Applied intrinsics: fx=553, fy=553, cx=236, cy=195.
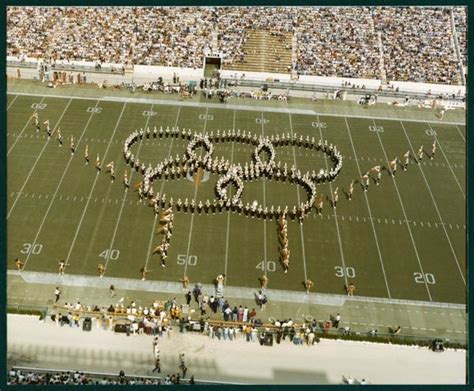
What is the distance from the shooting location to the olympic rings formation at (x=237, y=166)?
1081 inches

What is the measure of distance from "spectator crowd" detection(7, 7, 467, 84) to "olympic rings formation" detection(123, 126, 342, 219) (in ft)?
37.8

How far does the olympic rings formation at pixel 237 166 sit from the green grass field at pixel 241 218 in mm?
508

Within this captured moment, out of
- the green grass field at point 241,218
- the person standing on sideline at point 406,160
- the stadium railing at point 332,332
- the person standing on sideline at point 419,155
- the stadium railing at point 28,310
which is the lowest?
the stadium railing at point 332,332

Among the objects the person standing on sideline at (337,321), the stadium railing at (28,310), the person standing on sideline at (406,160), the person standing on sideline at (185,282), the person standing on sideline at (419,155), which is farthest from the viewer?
the person standing on sideline at (419,155)

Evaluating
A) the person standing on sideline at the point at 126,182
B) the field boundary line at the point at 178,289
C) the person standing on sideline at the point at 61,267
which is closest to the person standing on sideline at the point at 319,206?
the field boundary line at the point at 178,289

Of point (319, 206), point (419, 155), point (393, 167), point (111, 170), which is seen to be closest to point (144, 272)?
point (111, 170)

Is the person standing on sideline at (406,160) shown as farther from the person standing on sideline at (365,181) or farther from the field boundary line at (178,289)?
the field boundary line at (178,289)

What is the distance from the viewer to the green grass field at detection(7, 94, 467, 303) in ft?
78.8

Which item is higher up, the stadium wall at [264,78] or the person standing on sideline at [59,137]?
the stadium wall at [264,78]

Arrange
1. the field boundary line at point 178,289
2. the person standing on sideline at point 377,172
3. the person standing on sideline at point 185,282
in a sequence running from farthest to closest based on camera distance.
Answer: the person standing on sideline at point 377,172, the field boundary line at point 178,289, the person standing on sideline at point 185,282

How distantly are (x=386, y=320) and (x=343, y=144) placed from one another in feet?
46.6

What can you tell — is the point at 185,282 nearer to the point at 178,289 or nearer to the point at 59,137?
the point at 178,289

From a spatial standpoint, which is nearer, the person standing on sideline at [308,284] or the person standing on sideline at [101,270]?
the person standing on sideline at [308,284]

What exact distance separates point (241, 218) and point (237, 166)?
417 centimetres
